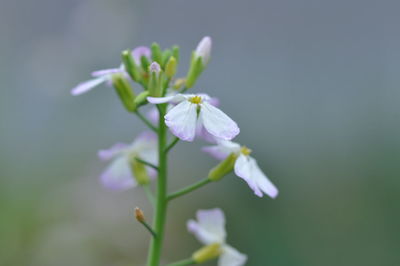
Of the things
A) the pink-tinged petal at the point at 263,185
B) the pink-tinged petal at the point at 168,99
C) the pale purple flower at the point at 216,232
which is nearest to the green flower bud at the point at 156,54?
the pink-tinged petal at the point at 168,99

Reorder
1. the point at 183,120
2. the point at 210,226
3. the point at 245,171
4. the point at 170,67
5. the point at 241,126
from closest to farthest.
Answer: the point at 183,120 < the point at 245,171 < the point at 170,67 < the point at 210,226 < the point at 241,126

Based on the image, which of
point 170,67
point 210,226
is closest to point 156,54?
point 170,67

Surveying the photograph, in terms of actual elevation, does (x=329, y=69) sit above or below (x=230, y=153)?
below

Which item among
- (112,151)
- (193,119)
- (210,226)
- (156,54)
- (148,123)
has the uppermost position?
(156,54)

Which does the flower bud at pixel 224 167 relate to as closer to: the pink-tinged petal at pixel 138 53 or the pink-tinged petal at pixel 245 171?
the pink-tinged petal at pixel 245 171

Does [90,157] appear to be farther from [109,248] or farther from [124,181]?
[124,181]

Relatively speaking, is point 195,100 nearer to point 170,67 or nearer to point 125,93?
point 170,67

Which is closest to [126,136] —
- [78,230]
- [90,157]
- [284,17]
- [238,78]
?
[90,157]
